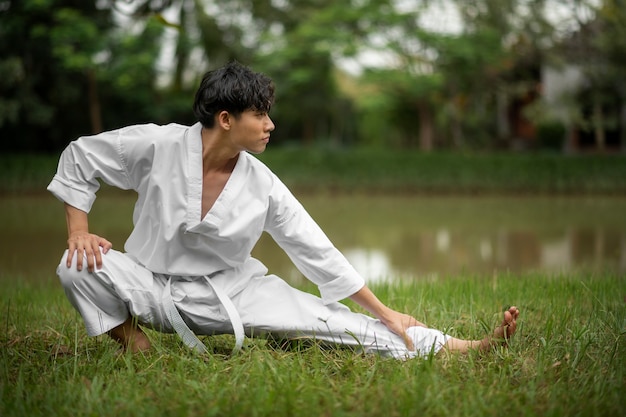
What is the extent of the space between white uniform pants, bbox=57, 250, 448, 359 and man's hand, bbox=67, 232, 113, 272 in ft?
0.12

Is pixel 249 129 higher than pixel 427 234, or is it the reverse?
pixel 249 129

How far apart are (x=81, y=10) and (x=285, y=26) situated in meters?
5.35

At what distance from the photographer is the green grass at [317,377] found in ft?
5.44

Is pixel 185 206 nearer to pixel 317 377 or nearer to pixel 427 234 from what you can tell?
pixel 317 377

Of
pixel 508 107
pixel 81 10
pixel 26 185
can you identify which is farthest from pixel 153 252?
pixel 508 107

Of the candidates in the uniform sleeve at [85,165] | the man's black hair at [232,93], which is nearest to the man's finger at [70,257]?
the uniform sleeve at [85,165]

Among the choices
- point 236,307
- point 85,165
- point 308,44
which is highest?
point 308,44

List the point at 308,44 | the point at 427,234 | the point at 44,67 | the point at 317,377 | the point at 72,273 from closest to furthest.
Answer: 1. the point at 317,377
2. the point at 72,273
3. the point at 427,234
4. the point at 44,67
5. the point at 308,44

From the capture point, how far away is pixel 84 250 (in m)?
2.01

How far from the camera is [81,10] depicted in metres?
14.5

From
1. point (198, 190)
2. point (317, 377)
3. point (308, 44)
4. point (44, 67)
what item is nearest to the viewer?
point (317, 377)

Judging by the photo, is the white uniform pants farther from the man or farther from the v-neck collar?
the v-neck collar

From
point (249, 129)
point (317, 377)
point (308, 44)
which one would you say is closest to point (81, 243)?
point (249, 129)

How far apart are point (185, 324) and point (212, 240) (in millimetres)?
286
